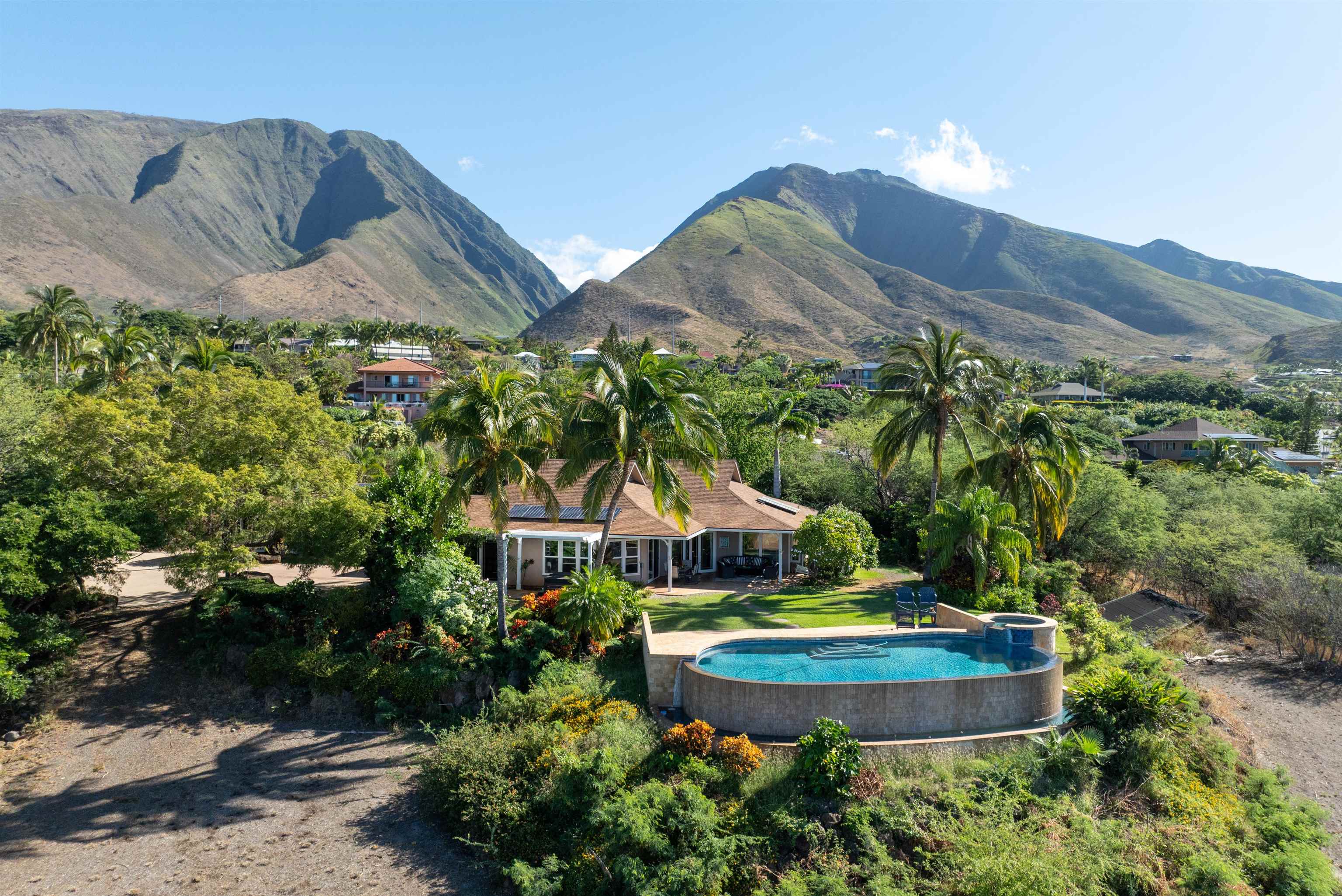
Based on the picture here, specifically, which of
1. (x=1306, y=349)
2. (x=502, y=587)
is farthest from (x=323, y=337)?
(x=1306, y=349)

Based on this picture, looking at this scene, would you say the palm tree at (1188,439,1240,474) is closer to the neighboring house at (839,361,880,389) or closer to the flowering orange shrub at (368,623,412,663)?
the flowering orange shrub at (368,623,412,663)

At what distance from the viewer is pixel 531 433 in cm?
1811

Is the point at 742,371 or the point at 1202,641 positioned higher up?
the point at 742,371

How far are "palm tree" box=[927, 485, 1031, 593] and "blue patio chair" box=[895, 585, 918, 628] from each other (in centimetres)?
225

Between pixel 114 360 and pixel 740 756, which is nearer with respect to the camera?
pixel 740 756

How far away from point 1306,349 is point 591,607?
599 ft

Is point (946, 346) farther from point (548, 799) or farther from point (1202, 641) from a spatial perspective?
point (548, 799)

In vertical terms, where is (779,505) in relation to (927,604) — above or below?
above

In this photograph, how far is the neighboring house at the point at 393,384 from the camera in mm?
77438

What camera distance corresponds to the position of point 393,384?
78562 mm

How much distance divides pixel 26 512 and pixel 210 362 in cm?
2224

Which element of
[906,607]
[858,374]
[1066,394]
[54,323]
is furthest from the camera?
[858,374]

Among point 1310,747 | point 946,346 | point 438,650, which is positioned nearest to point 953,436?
point 946,346

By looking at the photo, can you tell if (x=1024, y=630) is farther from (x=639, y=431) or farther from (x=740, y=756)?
(x=639, y=431)
